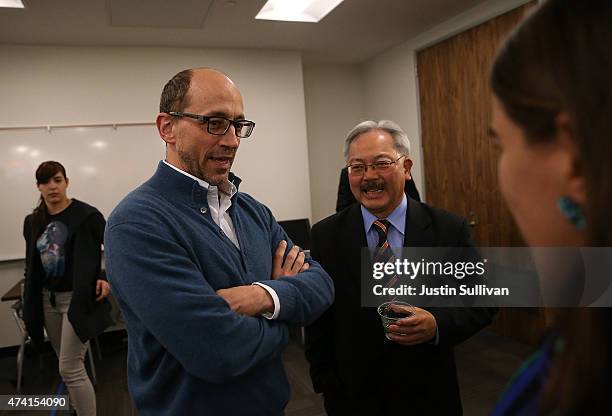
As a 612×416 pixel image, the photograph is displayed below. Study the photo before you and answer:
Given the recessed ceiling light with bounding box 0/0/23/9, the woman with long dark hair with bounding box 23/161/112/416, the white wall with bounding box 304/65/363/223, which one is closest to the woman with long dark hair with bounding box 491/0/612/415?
the woman with long dark hair with bounding box 23/161/112/416

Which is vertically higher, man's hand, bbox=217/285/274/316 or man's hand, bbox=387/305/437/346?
man's hand, bbox=217/285/274/316

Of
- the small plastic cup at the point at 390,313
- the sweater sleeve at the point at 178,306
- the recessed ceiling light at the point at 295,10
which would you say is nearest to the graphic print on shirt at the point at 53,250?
the sweater sleeve at the point at 178,306

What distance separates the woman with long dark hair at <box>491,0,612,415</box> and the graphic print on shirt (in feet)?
9.06

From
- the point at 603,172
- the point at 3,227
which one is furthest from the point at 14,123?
the point at 603,172

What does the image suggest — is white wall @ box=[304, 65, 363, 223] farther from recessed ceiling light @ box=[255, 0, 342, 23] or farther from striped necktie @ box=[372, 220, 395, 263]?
striped necktie @ box=[372, 220, 395, 263]

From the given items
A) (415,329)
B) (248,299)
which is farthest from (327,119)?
(248,299)

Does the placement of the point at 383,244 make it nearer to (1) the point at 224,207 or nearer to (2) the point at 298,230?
(1) the point at 224,207

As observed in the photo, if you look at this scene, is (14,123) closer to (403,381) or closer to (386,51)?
(386,51)

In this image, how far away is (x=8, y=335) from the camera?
4406 mm

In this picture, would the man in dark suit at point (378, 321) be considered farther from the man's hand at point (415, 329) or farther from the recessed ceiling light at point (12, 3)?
the recessed ceiling light at point (12, 3)

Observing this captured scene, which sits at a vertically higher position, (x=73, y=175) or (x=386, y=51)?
(x=386, y=51)

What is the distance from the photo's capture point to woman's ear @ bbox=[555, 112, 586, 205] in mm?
419

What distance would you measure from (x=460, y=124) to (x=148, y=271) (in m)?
3.89

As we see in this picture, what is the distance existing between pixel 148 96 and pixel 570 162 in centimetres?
482
